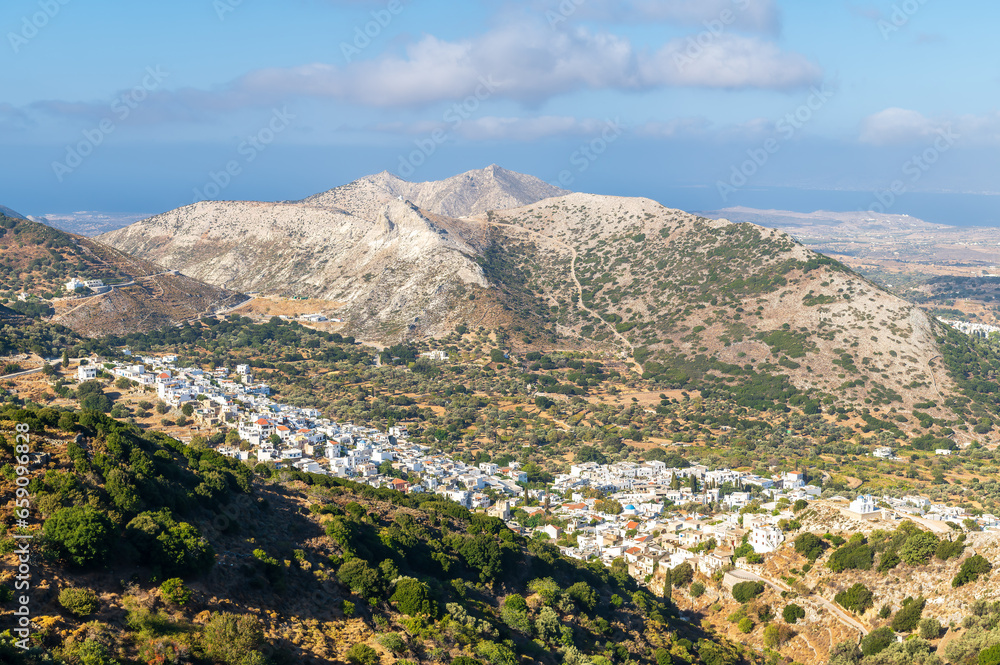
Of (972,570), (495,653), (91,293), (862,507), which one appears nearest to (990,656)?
(972,570)

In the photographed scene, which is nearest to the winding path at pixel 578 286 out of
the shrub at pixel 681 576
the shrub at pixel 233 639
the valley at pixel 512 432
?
the valley at pixel 512 432

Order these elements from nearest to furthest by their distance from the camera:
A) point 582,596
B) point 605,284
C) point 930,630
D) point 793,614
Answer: point 582,596, point 930,630, point 793,614, point 605,284

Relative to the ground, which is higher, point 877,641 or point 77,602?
point 77,602

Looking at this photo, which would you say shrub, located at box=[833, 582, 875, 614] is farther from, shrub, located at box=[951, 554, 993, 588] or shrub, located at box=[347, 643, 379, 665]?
shrub, located at box=[347, 643, 379, 665]

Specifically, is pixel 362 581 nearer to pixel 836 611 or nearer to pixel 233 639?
pixel 233 639

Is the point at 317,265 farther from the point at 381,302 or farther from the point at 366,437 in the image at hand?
the point at 366,437

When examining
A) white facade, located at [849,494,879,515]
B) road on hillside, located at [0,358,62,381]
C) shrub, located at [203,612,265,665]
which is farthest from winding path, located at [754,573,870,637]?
road on hillside, located at [0,358,62,381]

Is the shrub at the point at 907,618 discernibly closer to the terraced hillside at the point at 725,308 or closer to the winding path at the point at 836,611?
the winding path at the point at 836,611
